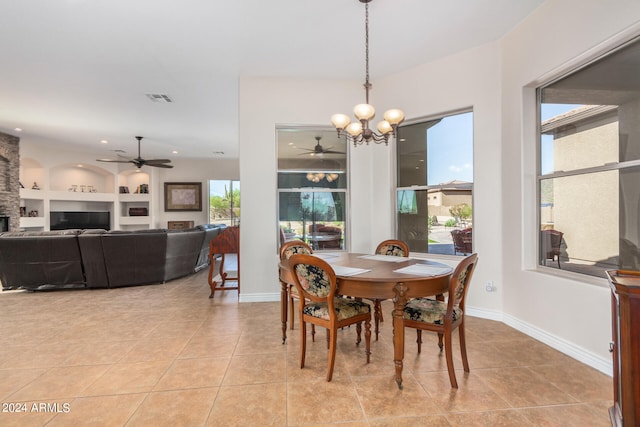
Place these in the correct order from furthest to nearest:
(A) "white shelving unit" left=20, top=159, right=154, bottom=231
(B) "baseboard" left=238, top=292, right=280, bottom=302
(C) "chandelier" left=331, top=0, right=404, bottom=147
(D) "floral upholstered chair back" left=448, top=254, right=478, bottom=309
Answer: (A) "white shelving unit" left=20, top=159, right=154, bottom=231 < (B) "baseboard" left=238, top=292, right=280, bottom=302 < (C) "chandelier" left=331, top=0, right=404, bottom=147 < (D) "floral upholstered chair back" left=448, top=254, right=478, bottom=309

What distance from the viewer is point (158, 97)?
4824 mm

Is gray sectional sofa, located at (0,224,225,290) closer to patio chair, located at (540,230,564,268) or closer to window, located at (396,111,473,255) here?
window, located at (396,111,473,255)

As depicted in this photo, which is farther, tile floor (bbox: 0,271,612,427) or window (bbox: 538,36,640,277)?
window (bbox: 538,36,640,277)

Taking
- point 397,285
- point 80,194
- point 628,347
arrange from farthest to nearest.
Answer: point 80,194, point 397,285, point 628,347

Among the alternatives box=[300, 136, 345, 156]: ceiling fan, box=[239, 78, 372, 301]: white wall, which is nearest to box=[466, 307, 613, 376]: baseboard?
box=[239, 78, 372, 301]: white wall

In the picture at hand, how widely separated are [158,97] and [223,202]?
211 inches

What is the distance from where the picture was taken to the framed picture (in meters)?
9.71

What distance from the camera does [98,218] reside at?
922 cm

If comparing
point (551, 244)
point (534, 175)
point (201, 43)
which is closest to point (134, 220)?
point (201, 43)

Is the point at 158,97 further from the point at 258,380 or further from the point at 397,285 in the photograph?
the point at 397,285

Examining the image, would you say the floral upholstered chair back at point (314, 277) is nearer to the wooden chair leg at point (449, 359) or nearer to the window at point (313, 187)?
the wooden chair leg at point (449, 359)

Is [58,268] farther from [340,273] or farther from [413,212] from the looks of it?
[413,212]

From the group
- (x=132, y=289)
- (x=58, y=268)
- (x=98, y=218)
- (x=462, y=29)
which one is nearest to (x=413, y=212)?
(x=462, y=29)

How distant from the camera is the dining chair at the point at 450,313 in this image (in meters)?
1.97
